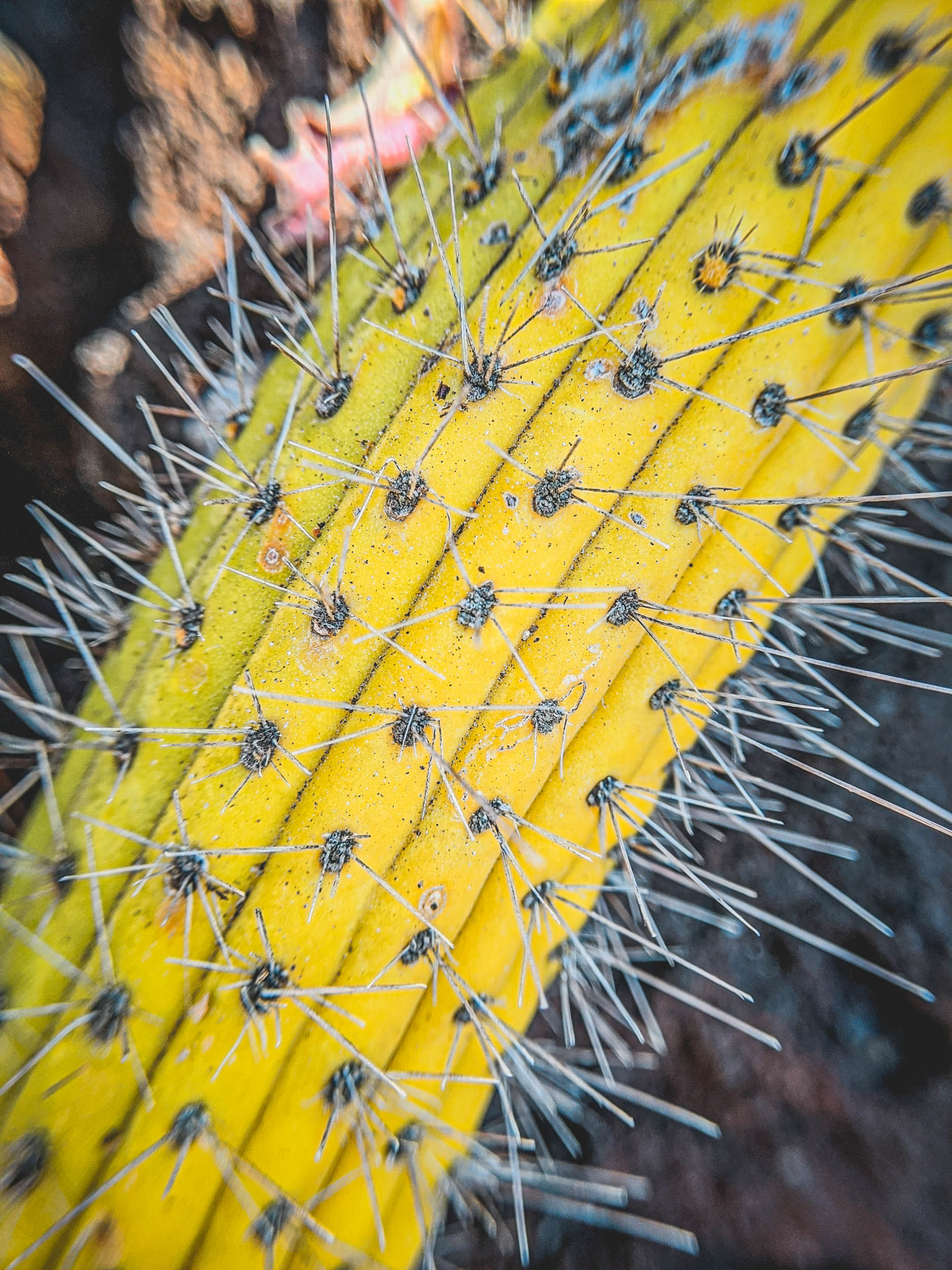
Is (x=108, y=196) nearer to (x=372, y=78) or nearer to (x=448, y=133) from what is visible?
(x=372, y=78)

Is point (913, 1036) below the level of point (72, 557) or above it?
above

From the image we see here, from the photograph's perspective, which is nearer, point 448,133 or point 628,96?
point 628,96

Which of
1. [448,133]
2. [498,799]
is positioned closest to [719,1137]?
[498,799]

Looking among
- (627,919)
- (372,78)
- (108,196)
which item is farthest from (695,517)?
(108,196)

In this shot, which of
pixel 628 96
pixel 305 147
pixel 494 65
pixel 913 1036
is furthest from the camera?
pixel 913 1036

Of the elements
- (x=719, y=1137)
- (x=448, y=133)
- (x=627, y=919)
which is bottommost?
(x=719, y=1137)

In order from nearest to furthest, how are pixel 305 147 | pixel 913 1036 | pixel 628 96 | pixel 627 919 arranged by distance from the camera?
pixel 628 96
pixel 305 147
pixel 913 1036
pixel 627 919

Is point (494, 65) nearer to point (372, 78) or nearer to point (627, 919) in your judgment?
point (372, 78)
